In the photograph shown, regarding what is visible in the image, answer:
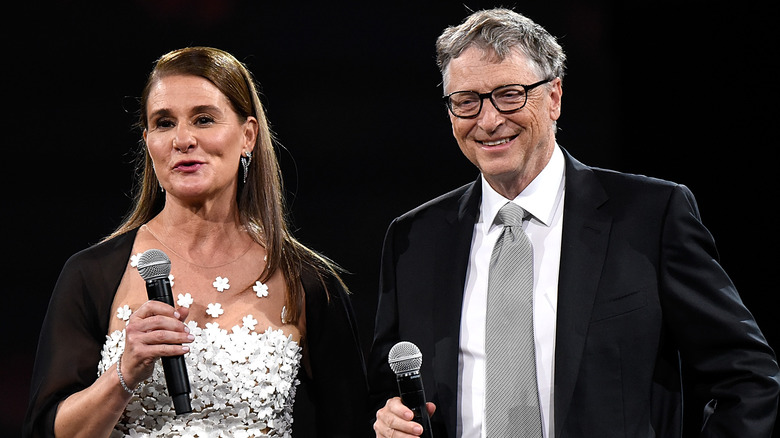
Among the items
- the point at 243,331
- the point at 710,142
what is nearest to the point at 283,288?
A: the point at 243,331

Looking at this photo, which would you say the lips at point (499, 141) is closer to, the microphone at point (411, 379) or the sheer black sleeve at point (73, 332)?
the microphone at point (411, 379)

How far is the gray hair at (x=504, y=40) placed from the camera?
211 cm

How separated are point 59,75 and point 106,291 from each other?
1.30 metres

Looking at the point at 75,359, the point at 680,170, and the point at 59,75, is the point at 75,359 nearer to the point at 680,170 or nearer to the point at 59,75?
the point at 59,75

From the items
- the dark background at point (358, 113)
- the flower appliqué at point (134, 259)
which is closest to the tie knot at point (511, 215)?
the flower appliqué at point (134, 259)

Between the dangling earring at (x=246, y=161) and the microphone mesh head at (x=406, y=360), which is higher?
the dangling earring at (x=246, y=161)

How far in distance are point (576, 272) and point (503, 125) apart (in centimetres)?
37

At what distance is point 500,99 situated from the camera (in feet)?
6.91

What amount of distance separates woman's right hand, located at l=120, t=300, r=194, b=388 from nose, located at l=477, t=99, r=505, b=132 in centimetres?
79

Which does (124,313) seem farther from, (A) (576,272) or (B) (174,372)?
(A) (576,272)

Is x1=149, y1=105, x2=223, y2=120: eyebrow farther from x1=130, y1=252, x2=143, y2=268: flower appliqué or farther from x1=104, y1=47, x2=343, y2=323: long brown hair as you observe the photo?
x1=130, y1=252, x2=143, y2=268: flower appliqué

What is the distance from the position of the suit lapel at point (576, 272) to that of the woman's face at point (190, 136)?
852 millimetres

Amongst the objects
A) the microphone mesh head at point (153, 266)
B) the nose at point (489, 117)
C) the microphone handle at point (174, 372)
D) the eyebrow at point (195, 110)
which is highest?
the eyebrow at point (195, 110)

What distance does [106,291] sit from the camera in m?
2.26
